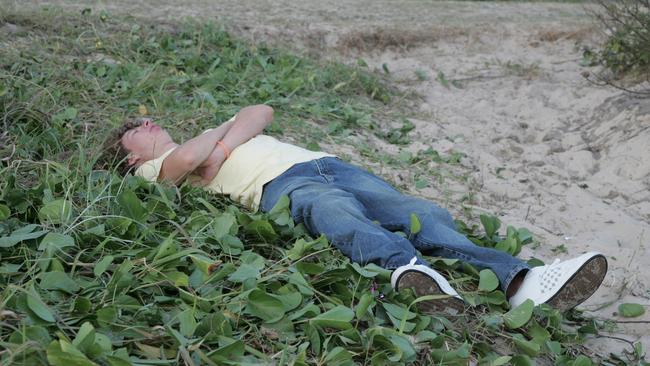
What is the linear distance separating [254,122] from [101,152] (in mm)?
649

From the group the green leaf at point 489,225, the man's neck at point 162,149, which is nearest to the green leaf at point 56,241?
the man's neck at point 162,149

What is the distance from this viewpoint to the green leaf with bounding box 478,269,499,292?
102 inches

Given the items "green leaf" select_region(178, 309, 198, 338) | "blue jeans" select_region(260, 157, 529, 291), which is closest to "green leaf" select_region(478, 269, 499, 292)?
"blue jeans" select_region(260, 157, 529, 291)

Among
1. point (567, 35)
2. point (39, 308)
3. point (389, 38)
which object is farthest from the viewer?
point (567, 35)

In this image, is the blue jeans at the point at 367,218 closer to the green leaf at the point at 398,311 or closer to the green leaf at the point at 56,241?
the green leaf at the point at 398,311

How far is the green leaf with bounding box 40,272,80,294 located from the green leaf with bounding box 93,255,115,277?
0.08 meters

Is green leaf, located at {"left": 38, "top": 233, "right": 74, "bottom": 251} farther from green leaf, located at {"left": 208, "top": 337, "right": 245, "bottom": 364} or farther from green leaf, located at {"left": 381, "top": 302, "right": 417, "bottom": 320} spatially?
green leaf, located at {"left": 381, "top": 302, "right": 417, "bottom": 320}

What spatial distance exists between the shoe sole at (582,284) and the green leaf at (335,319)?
74cm

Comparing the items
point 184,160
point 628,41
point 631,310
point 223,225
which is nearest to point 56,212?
point 223,225

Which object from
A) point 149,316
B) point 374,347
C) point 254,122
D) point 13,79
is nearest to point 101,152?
point 254,122

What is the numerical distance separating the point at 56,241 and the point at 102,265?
18 cm

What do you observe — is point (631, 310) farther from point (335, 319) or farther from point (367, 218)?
point (335, 319)

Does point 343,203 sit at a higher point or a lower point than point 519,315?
higher

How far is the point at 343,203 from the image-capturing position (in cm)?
275
